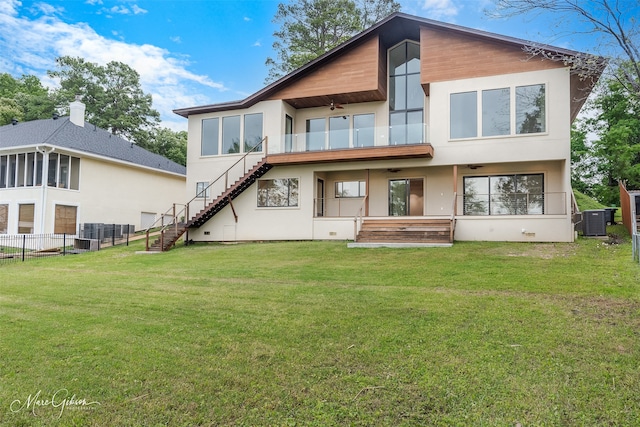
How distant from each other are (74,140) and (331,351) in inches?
865

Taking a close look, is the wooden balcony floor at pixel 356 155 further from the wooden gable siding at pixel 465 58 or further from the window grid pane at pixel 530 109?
the window grid pane at pixel 530 109

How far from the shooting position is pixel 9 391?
157 inches

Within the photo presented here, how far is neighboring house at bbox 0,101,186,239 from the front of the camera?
19.8 metres

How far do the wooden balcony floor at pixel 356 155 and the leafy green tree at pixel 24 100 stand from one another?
89.3ft

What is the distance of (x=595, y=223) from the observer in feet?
46.9

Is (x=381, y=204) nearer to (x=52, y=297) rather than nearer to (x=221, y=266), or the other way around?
(x=221, y=266)

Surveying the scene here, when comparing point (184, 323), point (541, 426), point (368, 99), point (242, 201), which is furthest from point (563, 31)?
point (242, 201)

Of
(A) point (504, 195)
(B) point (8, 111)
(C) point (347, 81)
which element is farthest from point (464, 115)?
(B) point (8, 111)

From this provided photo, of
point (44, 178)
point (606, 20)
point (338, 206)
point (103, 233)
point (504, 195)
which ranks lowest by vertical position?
point (103, 233)

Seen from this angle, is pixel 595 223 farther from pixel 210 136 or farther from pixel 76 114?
pixel 76 114

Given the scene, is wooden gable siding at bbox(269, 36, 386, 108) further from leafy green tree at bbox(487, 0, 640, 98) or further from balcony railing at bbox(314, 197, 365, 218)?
leafy green tree at bbox(487, 0, 640, 98)

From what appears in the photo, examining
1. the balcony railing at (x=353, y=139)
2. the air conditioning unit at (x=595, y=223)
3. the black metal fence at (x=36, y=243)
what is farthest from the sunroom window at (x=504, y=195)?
the black metal fence at (x=36, y=243)

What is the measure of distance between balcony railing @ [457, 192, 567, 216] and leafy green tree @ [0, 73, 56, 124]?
1357 inches

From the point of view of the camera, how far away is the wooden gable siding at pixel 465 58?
15320 millimetres
